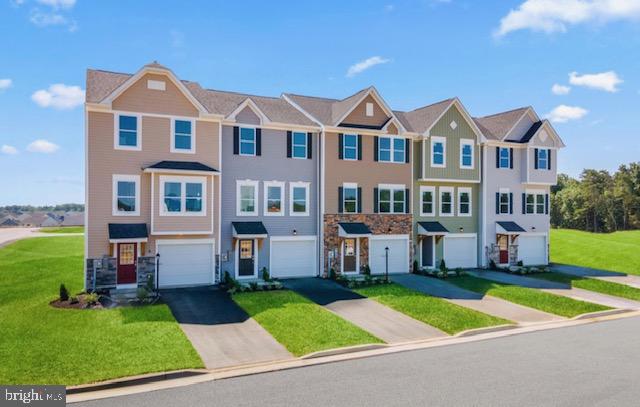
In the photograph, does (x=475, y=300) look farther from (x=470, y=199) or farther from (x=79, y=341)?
(x=79, y=341)

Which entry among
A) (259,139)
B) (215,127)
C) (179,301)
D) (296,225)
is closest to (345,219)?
(296,225)

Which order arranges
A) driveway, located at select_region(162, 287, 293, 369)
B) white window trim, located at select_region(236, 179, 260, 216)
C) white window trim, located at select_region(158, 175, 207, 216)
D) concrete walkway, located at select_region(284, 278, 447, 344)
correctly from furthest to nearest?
white window trim, located at select_region(236, 179, 260, 216) < white window trim, located at select_region(158, 175, 207, 216) < concrete walkway, located at select_region(284, 278, 447, 344) < driveway, located at select_region(162, 287, 293, 369)

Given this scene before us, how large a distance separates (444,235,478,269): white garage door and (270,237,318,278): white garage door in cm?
947

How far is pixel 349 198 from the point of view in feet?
83.6

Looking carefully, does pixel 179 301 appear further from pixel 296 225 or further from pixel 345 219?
pixel 345 219

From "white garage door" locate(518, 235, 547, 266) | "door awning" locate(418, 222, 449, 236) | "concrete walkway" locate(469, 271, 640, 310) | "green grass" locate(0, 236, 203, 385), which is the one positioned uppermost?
"door awning" locate(418, 222, 449, 236)

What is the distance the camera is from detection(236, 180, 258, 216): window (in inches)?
913

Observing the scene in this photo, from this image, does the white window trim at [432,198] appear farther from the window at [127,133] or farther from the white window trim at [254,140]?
the window at [127,133]

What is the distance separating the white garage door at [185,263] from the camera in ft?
69.2

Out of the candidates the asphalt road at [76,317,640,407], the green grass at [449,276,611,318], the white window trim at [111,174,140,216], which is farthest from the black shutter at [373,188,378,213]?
the white window trim at [111,174,140,216]

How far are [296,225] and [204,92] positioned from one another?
919 centimetres

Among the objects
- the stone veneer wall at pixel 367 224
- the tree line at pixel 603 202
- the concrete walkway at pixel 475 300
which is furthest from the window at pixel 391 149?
the tree line at pixel 603 202

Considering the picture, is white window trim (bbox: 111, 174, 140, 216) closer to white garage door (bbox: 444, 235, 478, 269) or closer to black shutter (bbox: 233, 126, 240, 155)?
black shutter (bbox: 233, 126, 240, 155)

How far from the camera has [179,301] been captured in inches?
724
